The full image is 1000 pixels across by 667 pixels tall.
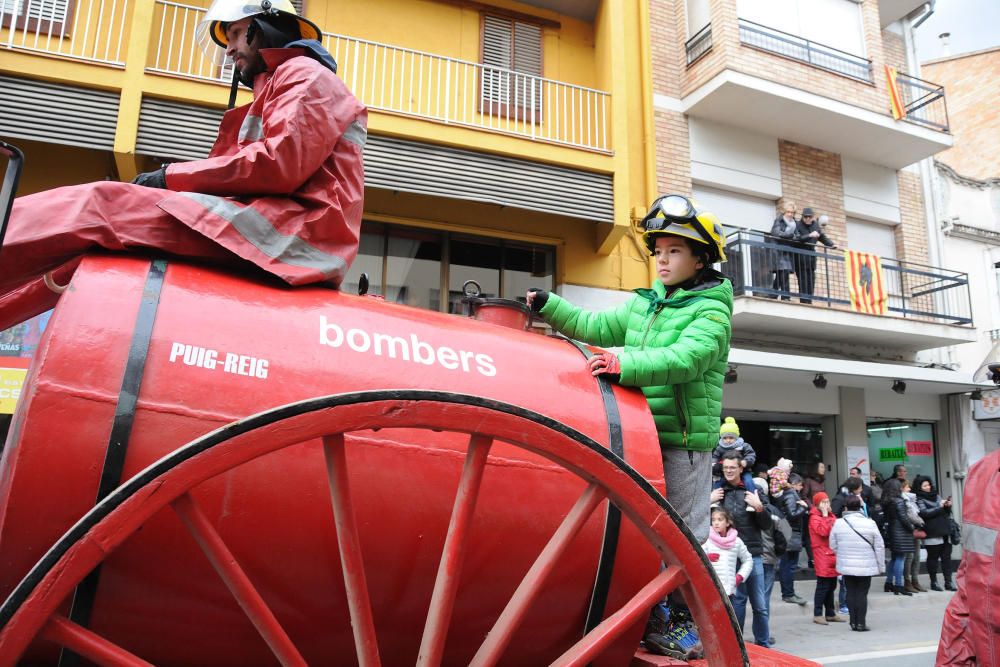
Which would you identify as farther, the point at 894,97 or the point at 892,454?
the point at 892,454

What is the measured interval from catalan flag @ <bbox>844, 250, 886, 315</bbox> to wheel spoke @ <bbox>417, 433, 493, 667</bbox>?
12719 millimetres

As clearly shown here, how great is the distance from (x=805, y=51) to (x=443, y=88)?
283 inches

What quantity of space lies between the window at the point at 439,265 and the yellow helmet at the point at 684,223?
7.17 m

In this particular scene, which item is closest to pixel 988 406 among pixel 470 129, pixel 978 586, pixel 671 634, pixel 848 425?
pixel 848 425

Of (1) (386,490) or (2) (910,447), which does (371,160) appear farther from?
(2) (910,447)

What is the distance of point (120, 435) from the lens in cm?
167

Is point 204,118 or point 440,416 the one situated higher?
point 204,118

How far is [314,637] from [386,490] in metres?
0.43

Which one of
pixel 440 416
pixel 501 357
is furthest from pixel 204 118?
pixel 440 416

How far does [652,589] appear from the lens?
184cm

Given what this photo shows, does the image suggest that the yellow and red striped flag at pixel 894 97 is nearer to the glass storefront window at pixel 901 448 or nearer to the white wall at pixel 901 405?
the white wall at pixel 901 405

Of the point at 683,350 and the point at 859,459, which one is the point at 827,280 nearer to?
the point at 859,459

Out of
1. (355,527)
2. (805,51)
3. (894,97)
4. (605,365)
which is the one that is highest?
(805,51)

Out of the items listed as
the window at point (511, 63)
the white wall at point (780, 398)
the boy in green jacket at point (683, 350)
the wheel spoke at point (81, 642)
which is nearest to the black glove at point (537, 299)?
the boy in green jacket at point (683, 350)
